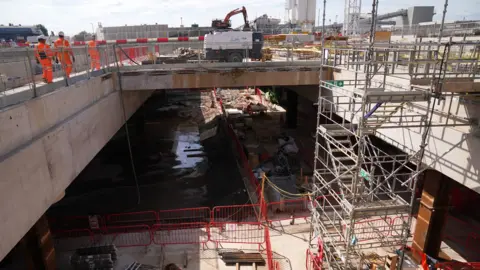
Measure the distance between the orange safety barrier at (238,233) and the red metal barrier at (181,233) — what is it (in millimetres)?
341

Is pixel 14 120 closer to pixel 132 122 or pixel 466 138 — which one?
pixel 466 138

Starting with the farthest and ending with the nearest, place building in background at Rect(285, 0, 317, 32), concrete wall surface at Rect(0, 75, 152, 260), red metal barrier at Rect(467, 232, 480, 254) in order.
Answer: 1. building in background at Rect(285, 0, 317, 32)
2. red metal barrier at Rect(467, 232, 480, 254)
3. concrete wall surface at Rect(0, 75, 152, 260)

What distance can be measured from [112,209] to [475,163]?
520 inches

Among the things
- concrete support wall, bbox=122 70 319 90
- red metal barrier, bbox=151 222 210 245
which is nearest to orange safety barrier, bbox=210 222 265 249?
red metal barrier, bbox=151 222 210 245

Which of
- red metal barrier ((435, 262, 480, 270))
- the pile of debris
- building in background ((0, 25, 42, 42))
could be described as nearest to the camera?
red metal barrier ((435, 262, 480, 270))

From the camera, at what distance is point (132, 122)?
2494 cm

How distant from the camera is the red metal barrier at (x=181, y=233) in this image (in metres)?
11.3

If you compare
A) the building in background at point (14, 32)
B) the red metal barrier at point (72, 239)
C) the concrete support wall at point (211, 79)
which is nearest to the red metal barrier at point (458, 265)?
the concrete support wall at point (211, 79)

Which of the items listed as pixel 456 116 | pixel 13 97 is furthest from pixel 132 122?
pixel 456 116

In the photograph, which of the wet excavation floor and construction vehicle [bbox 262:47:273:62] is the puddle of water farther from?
construction vehicle [bbox 262:47:273:62]

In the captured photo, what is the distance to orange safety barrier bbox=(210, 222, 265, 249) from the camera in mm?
11375

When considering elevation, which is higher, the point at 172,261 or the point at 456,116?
the point at 456,116

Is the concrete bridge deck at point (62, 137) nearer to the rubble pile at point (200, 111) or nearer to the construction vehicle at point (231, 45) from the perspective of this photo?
the construction vehicle at point (231, 45)

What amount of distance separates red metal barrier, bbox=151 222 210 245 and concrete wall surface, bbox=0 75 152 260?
383 cm
